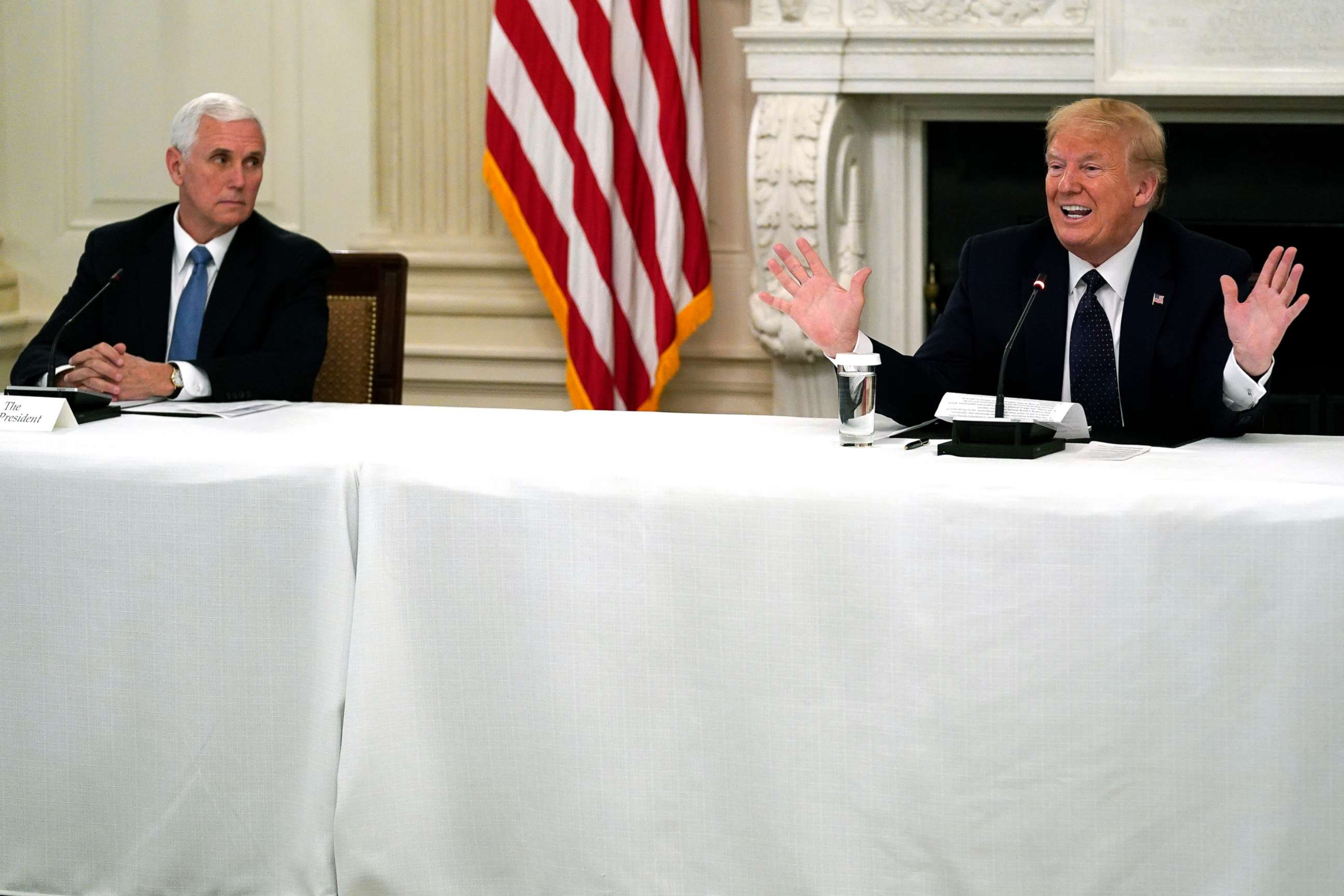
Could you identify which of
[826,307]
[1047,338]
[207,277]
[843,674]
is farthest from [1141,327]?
[207,277]

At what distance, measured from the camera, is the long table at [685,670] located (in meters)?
1.91

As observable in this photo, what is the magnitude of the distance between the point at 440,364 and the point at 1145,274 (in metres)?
2.71

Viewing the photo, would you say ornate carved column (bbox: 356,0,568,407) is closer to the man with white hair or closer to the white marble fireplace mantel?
the white marble fireplace mantel

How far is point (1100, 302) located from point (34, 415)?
1.77 metres

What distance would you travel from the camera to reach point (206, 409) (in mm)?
2771

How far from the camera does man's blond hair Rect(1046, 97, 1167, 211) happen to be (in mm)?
2676

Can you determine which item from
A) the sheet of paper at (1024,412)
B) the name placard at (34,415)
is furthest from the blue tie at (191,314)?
the sheet of paper at (1024,412)

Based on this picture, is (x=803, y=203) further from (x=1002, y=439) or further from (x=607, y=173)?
(x=1002, y=439)

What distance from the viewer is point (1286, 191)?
174 inches

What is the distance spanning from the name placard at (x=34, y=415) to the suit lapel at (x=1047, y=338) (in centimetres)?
159

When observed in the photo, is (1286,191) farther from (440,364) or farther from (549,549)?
(549,549)

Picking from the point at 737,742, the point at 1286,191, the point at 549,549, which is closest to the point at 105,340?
the point at 549,549

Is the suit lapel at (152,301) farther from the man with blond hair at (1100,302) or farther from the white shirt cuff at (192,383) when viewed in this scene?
the man with blond hair at (1100,302)

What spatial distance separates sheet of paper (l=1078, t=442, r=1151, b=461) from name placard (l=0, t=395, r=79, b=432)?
Answer: 61.7 inches
